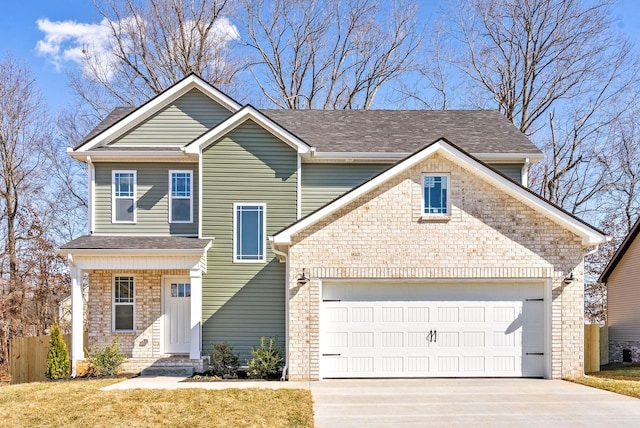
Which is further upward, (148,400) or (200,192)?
(200,192)

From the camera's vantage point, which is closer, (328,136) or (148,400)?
(148,400)

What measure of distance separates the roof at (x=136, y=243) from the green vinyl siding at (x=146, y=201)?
1.04 ft

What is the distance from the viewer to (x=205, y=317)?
684 inches

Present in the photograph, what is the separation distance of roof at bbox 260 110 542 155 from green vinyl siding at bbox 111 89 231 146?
236 cm

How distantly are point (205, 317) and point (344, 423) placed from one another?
8.29 metres

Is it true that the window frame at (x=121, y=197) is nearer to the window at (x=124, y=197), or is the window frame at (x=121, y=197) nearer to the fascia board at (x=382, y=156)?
the window at (x=124, y=197)

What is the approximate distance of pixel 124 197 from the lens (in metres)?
18.2

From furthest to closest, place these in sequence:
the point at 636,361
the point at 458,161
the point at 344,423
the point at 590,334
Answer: the point at 636,361
the point at 590,334
the point at 458,161
the point at 344,423

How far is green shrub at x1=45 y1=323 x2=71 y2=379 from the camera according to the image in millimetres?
16328

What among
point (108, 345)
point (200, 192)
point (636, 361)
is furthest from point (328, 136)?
point (636, 361)

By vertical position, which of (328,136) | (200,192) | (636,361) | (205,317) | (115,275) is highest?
(328,136)

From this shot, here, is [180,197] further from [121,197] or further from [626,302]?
[626,302]

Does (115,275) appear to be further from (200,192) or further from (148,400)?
(148,400)

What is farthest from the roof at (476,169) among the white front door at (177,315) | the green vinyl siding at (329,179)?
the white front door at (177,315)
